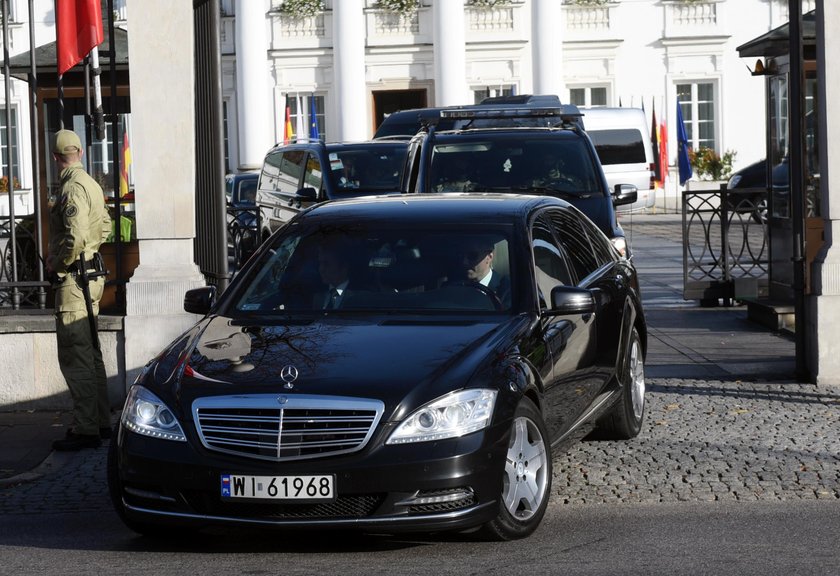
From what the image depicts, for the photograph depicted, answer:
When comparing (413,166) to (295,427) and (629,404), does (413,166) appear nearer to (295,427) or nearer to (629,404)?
(629,404)

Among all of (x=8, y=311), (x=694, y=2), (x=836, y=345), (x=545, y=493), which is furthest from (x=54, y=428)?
(x=694, y=2)

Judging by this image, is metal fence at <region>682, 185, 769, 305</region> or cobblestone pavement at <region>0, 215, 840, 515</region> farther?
metal fence at <region>682, 185, 769, 305</region>

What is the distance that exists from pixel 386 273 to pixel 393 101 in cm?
3592

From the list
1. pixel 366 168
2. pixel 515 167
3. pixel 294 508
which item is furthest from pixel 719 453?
pixel 366 168

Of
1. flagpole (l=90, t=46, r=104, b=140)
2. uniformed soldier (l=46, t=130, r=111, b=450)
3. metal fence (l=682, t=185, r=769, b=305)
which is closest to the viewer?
uniformed soldier (l=46, t=130, r=111, b=450)

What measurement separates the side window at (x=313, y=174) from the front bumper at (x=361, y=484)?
12988 millimetres

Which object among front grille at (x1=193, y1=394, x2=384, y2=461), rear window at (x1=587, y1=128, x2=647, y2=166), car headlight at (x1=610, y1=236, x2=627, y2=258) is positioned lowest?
front grille at (x1=193, y1=394, x2=384, y2=461)

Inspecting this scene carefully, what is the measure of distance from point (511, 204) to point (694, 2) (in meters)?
35.1

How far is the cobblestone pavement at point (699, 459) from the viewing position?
7.75 metres

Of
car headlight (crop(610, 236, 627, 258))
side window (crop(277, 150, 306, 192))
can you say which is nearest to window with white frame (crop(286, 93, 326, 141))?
side window (crop(277, 150, 306, 192))

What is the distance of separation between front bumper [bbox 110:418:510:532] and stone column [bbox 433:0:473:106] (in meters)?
35.0

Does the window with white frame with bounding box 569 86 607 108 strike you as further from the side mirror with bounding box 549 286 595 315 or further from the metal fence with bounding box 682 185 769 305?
the side mirror with bounding box 549 286 595 315

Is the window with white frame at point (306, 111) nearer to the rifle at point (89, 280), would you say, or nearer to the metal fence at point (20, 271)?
the metal fence at point (20, 271)

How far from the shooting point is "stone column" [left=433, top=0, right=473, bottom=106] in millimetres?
40812
